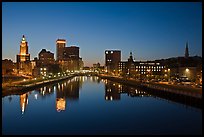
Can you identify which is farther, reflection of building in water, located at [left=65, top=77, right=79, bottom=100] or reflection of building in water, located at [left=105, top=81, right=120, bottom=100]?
reflection of building in water, located at [left=65, top=77, right=79, bottom=100]

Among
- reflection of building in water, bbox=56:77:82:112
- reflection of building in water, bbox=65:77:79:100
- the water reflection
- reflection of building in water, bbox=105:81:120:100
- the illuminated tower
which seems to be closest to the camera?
reflection of building in water, bbox=56:77:82:112

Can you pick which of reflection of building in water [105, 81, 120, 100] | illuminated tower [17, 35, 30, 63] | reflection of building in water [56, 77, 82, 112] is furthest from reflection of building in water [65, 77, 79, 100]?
illuminated tower [17, 35, 30, 63]

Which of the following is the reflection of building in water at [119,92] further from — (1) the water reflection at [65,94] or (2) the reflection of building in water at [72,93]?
(2) the reflection of building in water at [72,93]

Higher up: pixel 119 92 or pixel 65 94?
pixel 119 92

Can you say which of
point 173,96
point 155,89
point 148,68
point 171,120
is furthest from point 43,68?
point 171,120

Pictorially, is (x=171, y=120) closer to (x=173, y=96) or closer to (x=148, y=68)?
(x=173, y=96)

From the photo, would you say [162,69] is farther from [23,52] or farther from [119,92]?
[23,52]

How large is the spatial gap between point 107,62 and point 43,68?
79.4m

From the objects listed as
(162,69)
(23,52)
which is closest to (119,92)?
(162,69)

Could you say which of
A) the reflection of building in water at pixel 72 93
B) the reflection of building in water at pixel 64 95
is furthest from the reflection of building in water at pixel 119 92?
the reflection of building in water at pixel 64 95

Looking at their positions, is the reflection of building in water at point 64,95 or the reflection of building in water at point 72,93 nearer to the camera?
the reflection of building in water at point 64,95

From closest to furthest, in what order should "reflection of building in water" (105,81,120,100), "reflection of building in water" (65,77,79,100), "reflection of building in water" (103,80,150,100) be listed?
"reflection of building in water" (105,81,120,100), "reflection of building in water" (65,77,79,100), "reflection of building in water" (103,80,150,100)

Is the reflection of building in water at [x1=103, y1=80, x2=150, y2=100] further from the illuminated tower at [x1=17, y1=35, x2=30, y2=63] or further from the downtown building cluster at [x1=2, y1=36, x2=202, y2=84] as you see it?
the illuminated tower at [x1=17, y1=35, x2=30, y2=63]

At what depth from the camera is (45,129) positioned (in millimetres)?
18562
